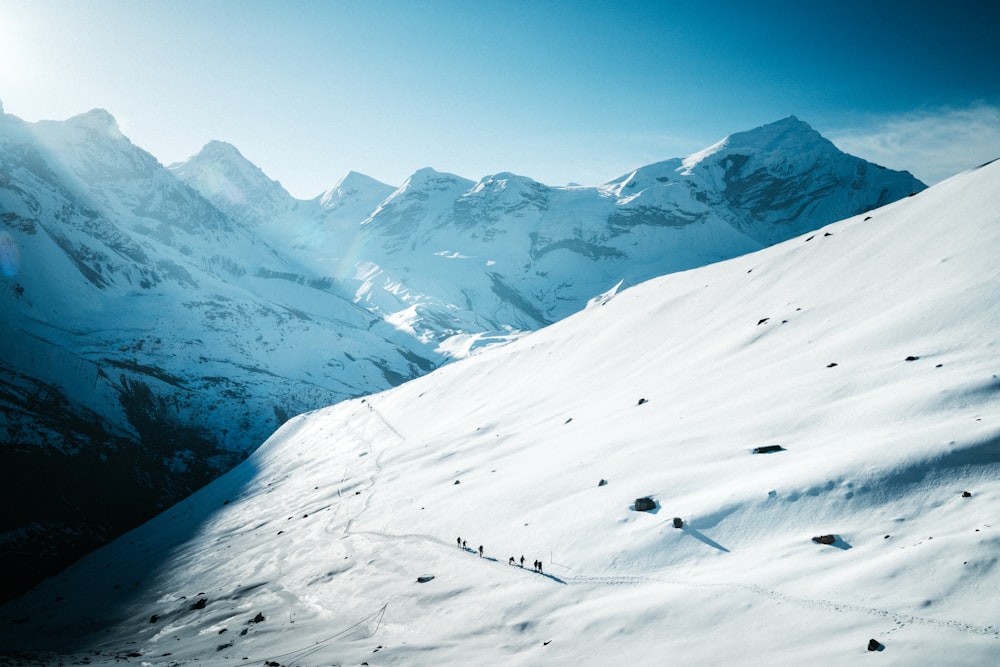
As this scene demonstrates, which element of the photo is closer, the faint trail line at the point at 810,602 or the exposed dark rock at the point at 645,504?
the faint trail line at the point at 810,602

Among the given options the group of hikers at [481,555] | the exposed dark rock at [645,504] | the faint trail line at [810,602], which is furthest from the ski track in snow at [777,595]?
the exposed dark rock at [645,504]

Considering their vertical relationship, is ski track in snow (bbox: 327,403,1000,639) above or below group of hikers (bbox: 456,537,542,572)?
above

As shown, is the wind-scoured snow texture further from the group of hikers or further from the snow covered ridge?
the group of hikers

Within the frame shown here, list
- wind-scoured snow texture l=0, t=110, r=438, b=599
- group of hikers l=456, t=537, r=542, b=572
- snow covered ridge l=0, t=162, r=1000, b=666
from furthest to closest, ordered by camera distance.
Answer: wind-scoured snow texture l=0, t=110, r=438, b=599 < group of hikers l=456, t=537, r=542, b=572 < snow covered ridge l=0, t=162, r=1000, b=666

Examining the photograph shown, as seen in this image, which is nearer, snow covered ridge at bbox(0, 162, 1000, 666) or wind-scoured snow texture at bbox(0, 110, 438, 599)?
snow covered ridge at bbox(0, 162, 1000, 666)

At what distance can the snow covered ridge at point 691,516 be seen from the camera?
11148 millimetres

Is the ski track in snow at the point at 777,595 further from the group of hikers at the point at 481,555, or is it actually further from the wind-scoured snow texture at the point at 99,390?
the wind-scoured snow texture at the point at 99,390

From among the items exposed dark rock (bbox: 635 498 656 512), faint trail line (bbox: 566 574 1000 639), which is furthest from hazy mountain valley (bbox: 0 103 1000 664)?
exposed dark rock (bbox: 635 498 656 512)

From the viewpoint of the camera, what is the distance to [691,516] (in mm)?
16094

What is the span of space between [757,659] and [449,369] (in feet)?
201

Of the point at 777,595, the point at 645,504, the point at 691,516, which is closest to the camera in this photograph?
the point at 777,595

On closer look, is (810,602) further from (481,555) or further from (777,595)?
(481,555)

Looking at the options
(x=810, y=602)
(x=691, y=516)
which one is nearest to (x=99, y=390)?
(x=691, y=516)

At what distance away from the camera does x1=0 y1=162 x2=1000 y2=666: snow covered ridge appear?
1115 cm
